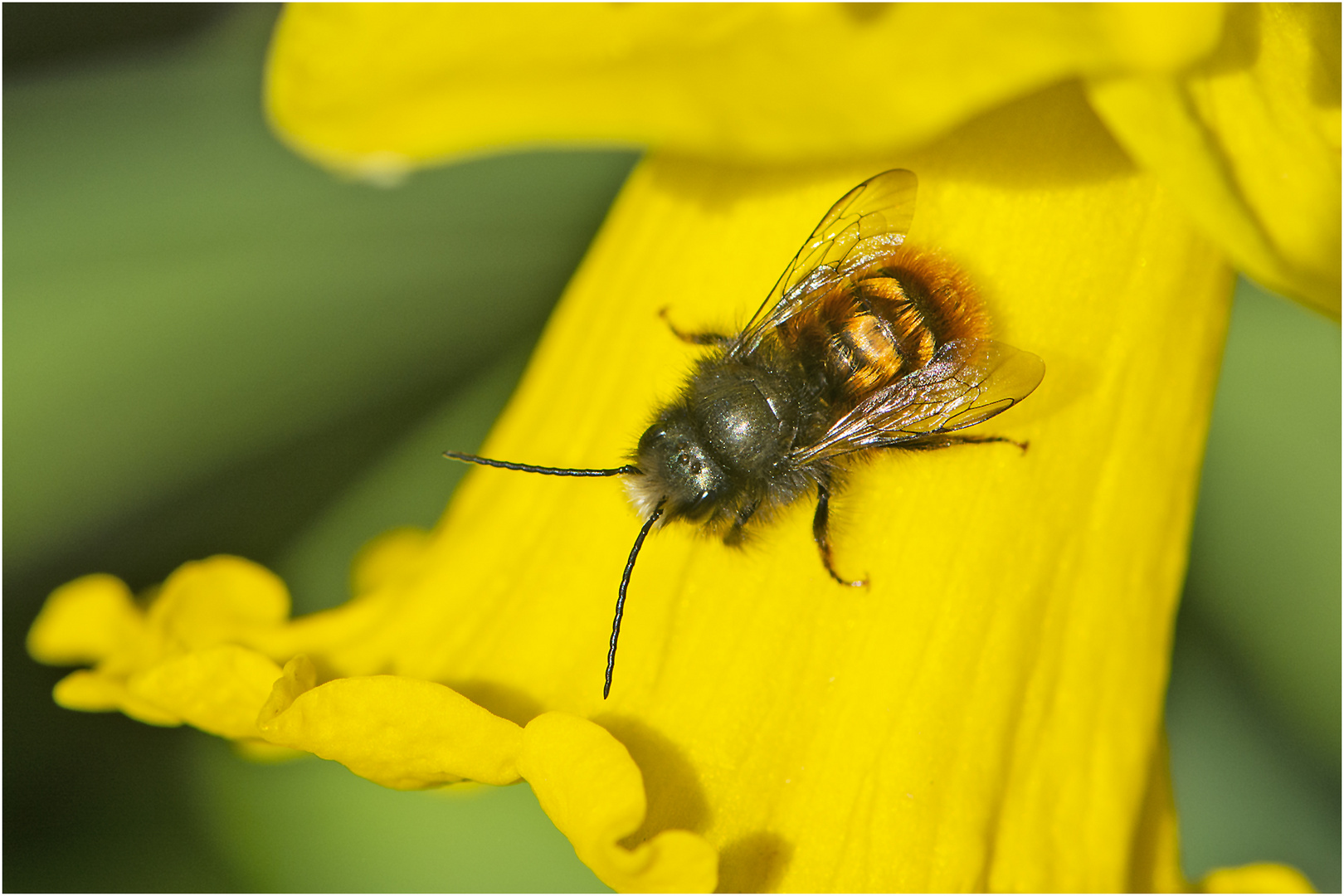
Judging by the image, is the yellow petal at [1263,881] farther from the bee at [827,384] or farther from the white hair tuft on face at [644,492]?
the white hair tuft on face at [644,492]

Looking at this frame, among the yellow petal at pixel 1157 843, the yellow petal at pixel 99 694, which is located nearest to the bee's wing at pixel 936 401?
the yellow petal at pixel 1157 843

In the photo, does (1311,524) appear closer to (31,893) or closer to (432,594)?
(432,594)

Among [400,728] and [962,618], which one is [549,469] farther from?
[962,618]

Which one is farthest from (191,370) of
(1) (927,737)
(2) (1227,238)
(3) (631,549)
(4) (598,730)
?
(2) (1227,238)

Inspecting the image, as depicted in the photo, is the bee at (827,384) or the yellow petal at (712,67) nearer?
the yellow petal at (712,67)

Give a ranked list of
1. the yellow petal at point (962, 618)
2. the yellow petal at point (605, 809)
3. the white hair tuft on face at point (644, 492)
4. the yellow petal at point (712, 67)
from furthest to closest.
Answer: the white hair tuft on face at point (644, 492) → the yellow petal at point (962, 618) → the yellow petal at point (605, 809) → the yellow petal at point (712, 67)

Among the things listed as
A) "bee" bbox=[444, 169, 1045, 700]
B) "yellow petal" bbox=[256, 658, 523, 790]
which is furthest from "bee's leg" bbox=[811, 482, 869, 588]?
"yellow petal" bbox=[256, 658, 523, 790]

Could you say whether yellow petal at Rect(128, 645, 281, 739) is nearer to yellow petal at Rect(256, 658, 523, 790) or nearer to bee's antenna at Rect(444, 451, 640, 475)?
yellow petal at Rect(256, 658, 523, 790)
